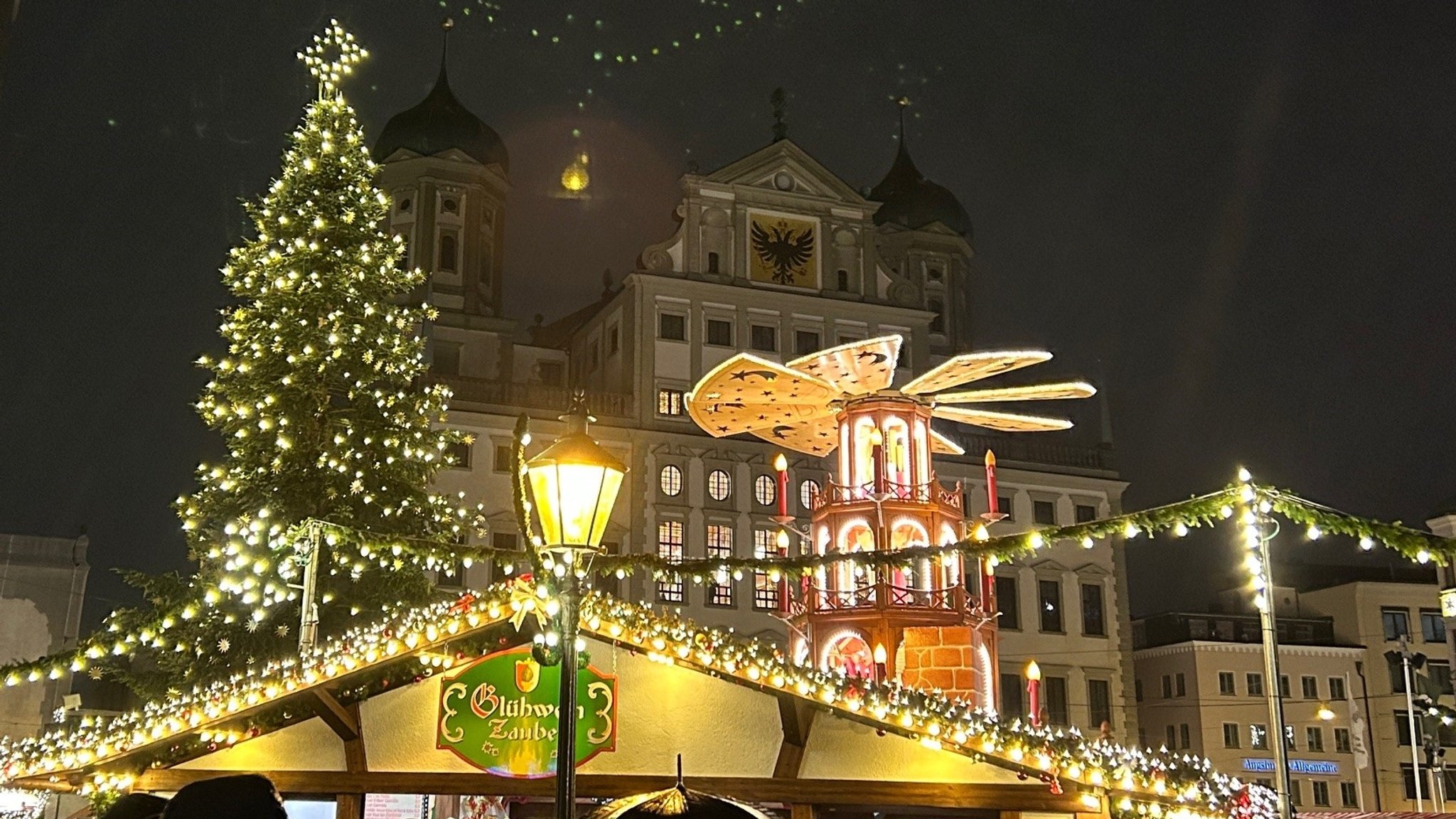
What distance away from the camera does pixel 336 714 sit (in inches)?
416

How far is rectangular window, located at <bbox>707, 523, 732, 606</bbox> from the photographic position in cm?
3925

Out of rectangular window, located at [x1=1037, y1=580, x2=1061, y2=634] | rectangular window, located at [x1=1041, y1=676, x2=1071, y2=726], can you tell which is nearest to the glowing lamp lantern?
rectangular window, located at [x1=1041, y1=676, x2=1071, y2=726]

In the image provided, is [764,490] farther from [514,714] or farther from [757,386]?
[514,714]

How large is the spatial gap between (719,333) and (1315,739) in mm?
27716

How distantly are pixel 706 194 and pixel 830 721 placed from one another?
102 ft

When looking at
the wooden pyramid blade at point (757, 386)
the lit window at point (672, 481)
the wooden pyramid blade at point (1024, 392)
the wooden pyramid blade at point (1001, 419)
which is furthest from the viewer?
the lit window at point (672, 481)

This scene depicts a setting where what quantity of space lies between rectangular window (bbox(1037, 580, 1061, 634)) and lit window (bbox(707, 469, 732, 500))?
37.2ft

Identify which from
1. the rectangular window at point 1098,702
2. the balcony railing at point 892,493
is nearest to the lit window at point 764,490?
the rectangular window at point 1098,702

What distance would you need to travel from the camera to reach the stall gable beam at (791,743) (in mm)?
10812

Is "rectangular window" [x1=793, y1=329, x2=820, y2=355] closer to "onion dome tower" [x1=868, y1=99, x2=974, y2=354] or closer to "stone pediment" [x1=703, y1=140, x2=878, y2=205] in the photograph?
"stone pediment" [x1=703, y1=140, x2=878, y2=205]

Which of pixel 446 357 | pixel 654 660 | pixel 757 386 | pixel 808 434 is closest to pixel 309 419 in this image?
pixel 757 386

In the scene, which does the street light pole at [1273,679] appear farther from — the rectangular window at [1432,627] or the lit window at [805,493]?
the rectangular window at [1432,627]

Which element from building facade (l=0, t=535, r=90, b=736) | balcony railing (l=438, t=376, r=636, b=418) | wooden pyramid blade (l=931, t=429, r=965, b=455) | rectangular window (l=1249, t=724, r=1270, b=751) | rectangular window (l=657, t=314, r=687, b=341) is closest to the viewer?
wooden pyramid blade (l=931, t=429, r=965, b=455)

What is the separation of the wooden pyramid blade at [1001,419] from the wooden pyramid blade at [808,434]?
1.70 m
